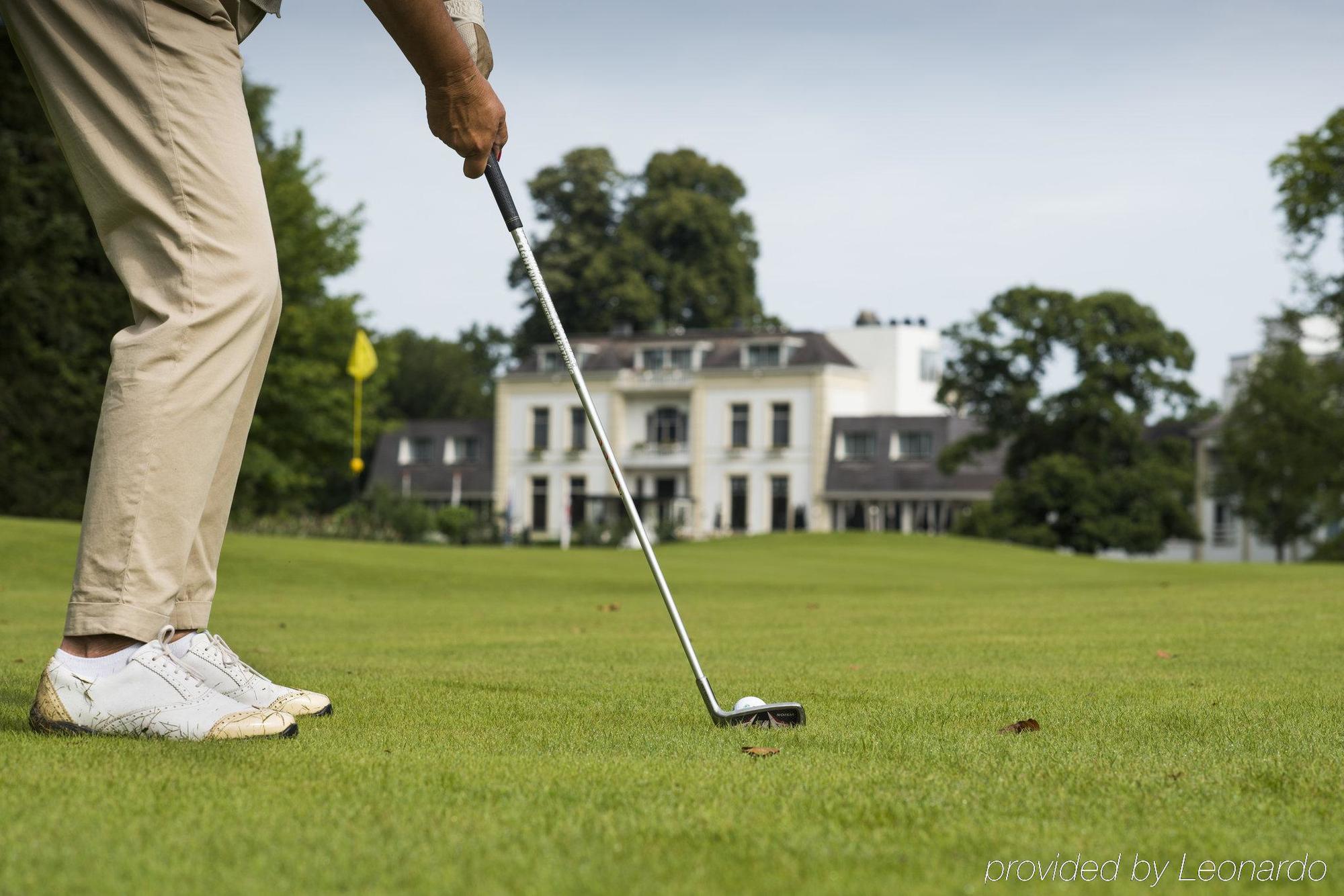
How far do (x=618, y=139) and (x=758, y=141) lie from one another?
27.2ft

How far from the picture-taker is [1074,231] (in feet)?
197

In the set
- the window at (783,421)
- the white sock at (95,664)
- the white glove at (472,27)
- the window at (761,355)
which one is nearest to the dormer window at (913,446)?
the window at (783,421)

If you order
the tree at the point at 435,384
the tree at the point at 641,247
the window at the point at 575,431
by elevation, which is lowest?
the window at the point at 575,431

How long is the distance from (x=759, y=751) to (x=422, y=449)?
265 feet

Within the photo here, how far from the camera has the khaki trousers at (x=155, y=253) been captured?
11.0ft

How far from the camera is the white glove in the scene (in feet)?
14.1

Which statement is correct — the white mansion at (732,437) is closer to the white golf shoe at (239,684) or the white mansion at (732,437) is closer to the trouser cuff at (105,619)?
the white golf shoe at (239,684)

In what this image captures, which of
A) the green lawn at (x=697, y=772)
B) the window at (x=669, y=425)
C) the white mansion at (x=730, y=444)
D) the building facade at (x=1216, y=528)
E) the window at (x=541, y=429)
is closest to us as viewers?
the green lawn at (x=697, y=772)

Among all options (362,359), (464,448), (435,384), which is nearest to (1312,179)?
(362,359)

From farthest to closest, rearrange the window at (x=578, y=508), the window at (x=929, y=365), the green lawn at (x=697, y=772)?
the window at (x=929, y=365) < the window at (x=578, y=508) < the green lawn at (x=697, y=772)

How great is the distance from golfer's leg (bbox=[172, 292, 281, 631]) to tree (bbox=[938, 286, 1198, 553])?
58054 millimetres

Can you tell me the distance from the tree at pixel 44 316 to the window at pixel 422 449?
4894 centimetres

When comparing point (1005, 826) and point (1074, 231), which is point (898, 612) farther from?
point (1074, 231)

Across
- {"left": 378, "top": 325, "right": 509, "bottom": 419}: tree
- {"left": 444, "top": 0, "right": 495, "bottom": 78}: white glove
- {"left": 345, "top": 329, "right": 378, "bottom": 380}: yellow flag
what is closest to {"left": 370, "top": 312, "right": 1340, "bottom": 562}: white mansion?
{"left": 378, "top": 325, "right": 509, "bottom": 419}: tree
